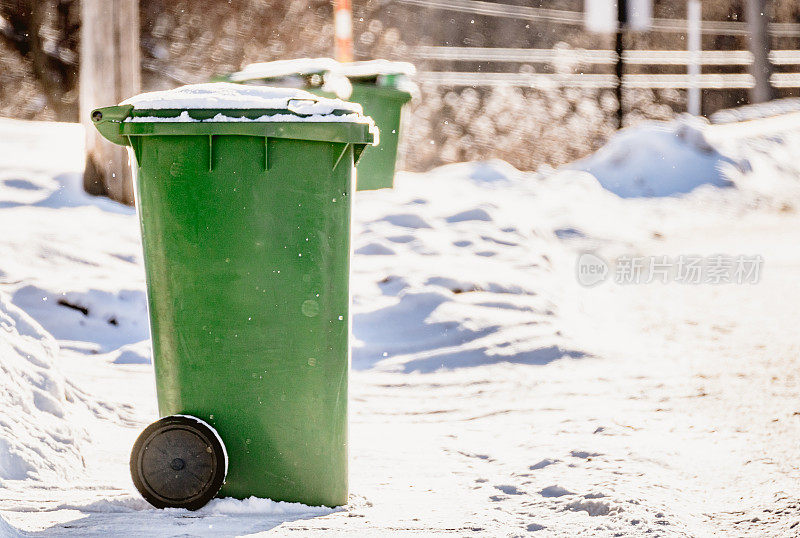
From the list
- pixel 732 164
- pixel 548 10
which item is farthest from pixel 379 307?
Result: pixel 548 10

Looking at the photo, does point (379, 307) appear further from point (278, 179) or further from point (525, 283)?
point (278, 179)

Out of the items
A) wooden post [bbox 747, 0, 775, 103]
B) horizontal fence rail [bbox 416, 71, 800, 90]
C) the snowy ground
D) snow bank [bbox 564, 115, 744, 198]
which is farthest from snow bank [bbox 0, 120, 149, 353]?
wooden post [bbox 747, 0, 775, 103]

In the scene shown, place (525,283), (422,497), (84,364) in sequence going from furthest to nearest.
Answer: (525,283) < (84,364) < (422,497)

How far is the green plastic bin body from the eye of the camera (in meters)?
8.47

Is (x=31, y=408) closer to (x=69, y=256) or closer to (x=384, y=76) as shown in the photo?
(x=69, y=256)

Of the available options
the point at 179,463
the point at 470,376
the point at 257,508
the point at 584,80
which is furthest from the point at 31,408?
the point at 584,80

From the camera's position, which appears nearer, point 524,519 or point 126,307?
point 524,519

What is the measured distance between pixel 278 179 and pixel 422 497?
100 cm

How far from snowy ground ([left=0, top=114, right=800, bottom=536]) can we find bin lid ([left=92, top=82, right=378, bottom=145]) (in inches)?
37.6

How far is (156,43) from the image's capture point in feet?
39.4

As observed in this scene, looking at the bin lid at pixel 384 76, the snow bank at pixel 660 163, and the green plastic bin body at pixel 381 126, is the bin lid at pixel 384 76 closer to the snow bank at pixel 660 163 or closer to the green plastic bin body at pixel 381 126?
the green plastic bin body at pixel 381 126

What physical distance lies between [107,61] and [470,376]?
4.13 meters

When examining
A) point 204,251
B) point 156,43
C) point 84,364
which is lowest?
point 84,364

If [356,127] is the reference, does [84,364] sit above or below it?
below
